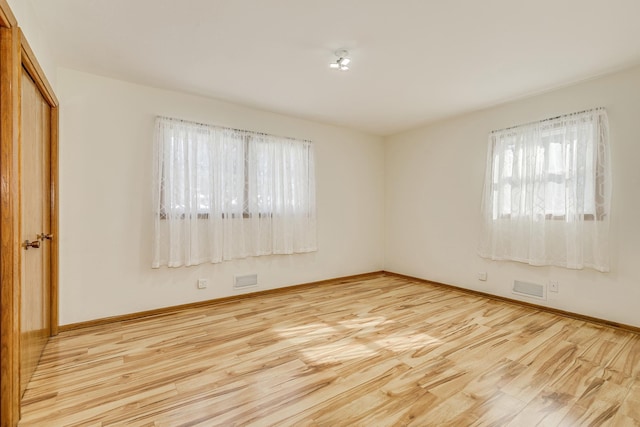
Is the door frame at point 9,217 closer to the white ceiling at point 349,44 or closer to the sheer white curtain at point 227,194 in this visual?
the white ceiling at point 349,44

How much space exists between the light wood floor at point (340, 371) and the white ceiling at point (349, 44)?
244cm

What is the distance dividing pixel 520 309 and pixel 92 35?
4.84 meters

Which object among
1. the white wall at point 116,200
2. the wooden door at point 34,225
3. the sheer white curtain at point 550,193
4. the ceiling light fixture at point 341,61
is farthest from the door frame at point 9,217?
the sheer white curtain at point 550,193

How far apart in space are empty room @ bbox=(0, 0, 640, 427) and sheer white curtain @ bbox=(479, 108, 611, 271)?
0.02 meters

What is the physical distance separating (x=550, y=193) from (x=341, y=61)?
105 inches

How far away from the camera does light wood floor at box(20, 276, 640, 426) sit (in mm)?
1640

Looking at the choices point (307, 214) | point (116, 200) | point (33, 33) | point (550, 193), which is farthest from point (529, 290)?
point (33, 33)

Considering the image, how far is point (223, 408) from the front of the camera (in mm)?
1688

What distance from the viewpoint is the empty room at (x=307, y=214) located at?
5.83ft

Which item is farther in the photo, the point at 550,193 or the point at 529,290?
the point at 529,290

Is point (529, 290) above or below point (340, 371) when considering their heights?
above

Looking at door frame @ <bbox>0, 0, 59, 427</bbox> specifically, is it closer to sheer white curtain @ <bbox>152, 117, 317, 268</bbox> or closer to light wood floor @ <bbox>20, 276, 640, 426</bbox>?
light wood floor @ <bbox>20, 276, 640, 426</bbox>

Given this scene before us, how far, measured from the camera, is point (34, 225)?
2062 millimetres

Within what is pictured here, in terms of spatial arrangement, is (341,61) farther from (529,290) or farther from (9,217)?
(529,290)
